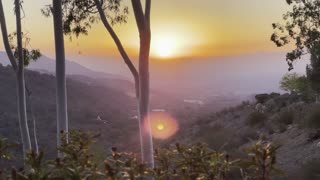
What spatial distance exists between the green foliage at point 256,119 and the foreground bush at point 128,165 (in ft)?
80.2

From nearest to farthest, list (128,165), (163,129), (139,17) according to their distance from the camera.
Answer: (128,165) < (139,17) < (163,129)

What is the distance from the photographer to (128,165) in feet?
9.94

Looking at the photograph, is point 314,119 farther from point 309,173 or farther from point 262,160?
point 262,160

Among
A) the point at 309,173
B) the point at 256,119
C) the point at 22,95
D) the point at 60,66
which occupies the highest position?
the point at 60,66

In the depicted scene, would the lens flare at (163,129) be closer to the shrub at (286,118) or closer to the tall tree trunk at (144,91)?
the shrub at (286,118)

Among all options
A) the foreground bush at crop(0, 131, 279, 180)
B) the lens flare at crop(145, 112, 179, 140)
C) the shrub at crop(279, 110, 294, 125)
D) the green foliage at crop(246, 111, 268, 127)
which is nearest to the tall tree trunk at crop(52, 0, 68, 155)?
the foreground bush at crop(0, 131, 279, 180)

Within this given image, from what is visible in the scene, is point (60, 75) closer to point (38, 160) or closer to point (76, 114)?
point (38, 160)

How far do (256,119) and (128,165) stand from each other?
25.9 meters

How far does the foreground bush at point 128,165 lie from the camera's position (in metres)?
2.87

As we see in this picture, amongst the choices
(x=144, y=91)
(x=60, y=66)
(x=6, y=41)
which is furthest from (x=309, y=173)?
(x=6, y=41)

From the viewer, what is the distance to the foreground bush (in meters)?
2.87

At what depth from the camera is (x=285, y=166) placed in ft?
55.3

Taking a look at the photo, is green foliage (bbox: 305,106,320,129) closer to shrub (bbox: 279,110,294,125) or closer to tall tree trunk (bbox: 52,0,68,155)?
shrub (bbox: 279,110,294,125)

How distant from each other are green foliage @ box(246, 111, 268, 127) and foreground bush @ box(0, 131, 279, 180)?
24.4 meters
